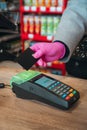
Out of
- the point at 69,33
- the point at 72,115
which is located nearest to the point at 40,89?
the point at 72,115

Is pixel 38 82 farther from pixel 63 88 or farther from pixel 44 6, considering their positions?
pixel 44 6

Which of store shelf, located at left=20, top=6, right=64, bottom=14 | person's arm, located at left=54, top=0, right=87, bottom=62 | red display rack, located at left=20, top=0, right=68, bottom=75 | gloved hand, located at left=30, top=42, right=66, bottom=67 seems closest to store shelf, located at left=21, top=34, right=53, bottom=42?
red display rack, located at left=20, top=0, right=68, bottom=75

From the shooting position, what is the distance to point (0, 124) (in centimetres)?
73

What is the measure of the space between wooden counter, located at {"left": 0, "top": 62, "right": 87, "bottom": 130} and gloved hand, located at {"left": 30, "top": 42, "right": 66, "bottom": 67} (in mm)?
A: 157

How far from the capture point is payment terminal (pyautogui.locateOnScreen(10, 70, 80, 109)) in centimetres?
82

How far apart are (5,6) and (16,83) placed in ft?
7.39

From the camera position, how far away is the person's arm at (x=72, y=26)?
36.2 inches

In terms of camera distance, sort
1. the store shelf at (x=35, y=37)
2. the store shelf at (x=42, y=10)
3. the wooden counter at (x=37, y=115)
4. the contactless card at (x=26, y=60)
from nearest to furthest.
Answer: the wooden counter at (x=37, y=115)
the contactless card at (x=26, y=60)
the store shelf at (x=42, y=10)
the store shelf at (x=35, y=37)

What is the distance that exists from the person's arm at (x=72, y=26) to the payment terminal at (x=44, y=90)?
0.11 meters

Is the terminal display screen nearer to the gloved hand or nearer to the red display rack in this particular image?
the gloved hand

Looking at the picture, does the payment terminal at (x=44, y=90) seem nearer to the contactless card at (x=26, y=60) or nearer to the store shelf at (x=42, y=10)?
the contactless card at (x=26, y=60)

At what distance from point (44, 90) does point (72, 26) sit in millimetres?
270

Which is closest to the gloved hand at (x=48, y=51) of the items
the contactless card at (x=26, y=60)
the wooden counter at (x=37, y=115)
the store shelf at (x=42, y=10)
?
the contactless card at (x=26, y=60)

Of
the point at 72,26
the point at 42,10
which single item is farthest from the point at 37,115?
the point at 42,10
